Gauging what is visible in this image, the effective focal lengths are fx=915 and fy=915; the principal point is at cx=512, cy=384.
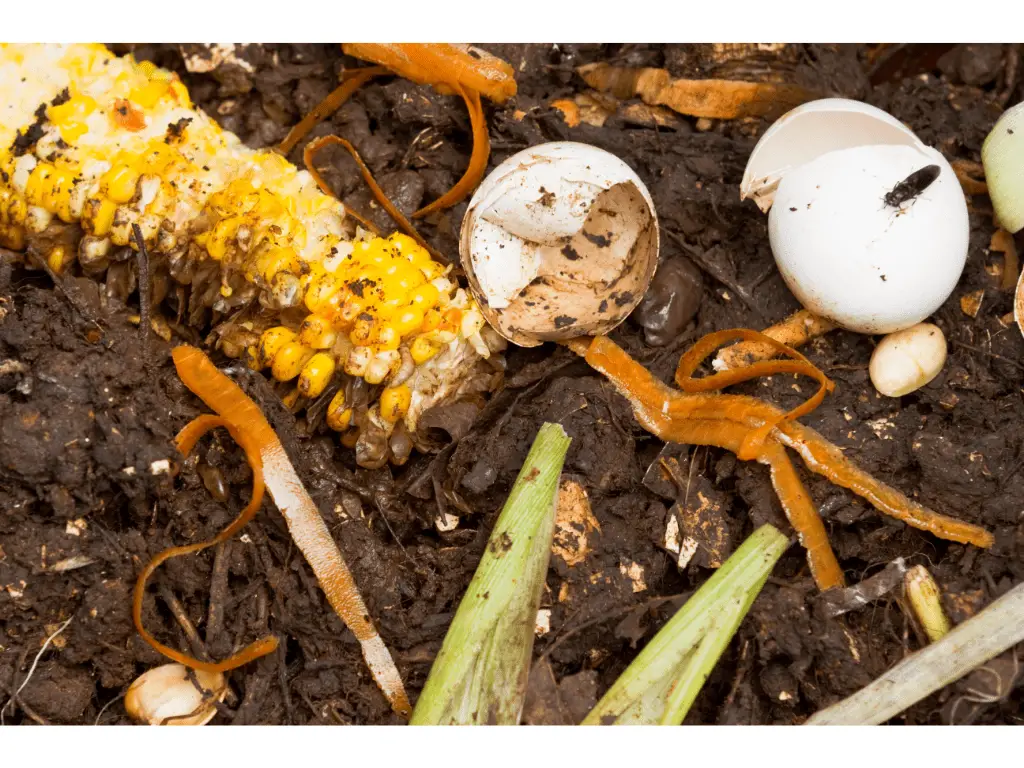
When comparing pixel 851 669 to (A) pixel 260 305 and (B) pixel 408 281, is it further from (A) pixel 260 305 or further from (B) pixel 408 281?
(A) pixel 260 305

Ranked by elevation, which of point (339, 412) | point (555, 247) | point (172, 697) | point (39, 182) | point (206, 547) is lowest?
point (172, 697)

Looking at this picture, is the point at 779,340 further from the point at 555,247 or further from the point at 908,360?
the point at 555,247

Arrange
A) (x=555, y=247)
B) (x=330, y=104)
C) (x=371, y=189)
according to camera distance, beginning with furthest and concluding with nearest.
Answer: (x=330, y=104)
(x=371, y=189)
(x=555, y=247)

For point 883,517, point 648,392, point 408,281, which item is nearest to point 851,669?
point 883,517

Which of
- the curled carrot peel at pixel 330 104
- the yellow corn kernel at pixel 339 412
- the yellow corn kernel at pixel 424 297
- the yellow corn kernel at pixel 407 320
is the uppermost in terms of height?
the curled carrot peel at pixel 330 104

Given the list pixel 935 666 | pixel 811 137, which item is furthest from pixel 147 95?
pixel 935 666

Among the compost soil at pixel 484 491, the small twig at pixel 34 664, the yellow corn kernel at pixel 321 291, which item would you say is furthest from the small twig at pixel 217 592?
the yellow corn kernel at pixel 321 291

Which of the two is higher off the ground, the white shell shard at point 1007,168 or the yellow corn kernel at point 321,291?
the white shell shard at point 1007,168

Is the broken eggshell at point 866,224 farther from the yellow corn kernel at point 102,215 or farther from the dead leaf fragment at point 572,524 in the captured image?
the yellow corn kernel at point 102,215

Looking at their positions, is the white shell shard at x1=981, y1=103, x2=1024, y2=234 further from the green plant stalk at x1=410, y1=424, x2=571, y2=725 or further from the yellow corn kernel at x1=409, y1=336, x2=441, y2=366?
the yellow corn kernel at x1=409, y1=336, x2=441, y2=366
